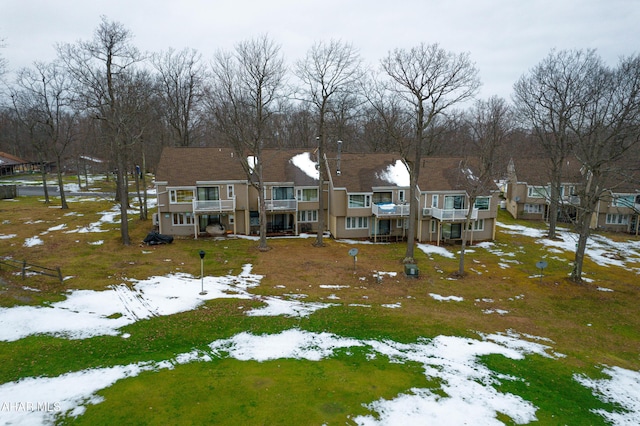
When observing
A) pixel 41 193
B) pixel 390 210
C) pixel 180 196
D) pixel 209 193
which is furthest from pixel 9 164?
pixel 390 210

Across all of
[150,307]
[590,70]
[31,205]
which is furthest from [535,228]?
[31,205]

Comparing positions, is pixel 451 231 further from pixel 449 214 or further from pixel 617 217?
pixel 617 217

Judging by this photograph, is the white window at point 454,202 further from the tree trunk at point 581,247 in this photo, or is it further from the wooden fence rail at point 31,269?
the wooden fence rail at point 31,269

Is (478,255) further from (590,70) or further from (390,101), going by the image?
(590,70)

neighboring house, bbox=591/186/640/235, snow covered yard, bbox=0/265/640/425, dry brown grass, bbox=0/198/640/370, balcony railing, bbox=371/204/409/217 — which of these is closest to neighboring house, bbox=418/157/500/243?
balcony railing, bbox=371/204/409/217

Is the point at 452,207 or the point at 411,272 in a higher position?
the point at 452,207
